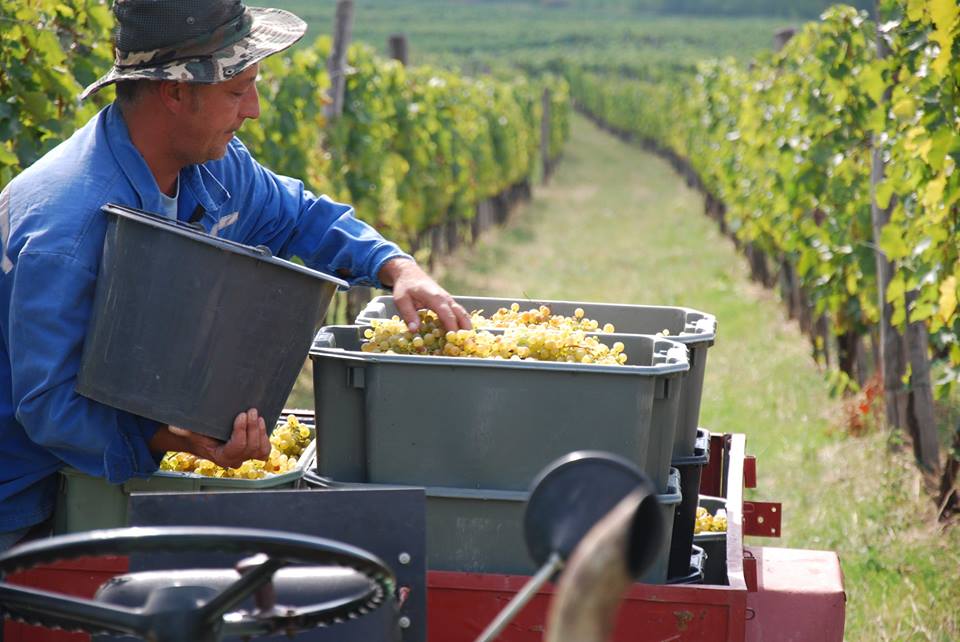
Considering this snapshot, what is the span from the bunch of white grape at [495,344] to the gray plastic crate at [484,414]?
92 millimetres

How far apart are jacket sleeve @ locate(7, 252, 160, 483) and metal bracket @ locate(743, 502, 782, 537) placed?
6.84 feet

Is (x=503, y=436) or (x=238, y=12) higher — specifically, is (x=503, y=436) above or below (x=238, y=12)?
below

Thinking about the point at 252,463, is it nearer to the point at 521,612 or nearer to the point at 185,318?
the point at 185,318

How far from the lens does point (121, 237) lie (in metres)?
2.40

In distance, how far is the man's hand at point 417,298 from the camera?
282cm

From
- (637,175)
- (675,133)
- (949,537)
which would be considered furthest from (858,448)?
(637,175)

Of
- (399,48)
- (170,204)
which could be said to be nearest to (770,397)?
(170,204)

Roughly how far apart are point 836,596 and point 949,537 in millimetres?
2505

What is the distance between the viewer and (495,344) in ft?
8.98

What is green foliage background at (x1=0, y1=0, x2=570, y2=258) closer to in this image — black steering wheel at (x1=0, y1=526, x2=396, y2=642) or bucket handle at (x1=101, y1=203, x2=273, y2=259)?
bucket handle at (x1=101, y1=203, x2=273, y2=259)

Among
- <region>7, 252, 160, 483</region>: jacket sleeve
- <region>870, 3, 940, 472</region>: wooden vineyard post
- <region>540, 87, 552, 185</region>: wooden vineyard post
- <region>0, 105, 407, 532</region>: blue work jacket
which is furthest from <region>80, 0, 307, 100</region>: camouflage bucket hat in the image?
<region>540, 87, 552, 185</region>: wooden vineyard post

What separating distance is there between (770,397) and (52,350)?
6.52 meters

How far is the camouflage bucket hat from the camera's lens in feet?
8.61

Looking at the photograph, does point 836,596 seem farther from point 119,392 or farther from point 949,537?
point 949,537
